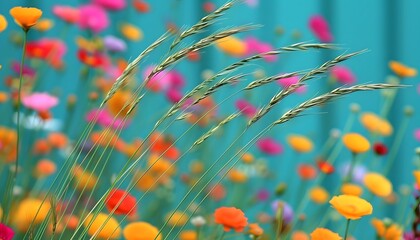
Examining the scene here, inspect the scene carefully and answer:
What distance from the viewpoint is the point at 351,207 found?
2.67ft

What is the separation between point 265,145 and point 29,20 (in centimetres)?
109

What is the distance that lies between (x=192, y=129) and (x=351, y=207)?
120 centimetres

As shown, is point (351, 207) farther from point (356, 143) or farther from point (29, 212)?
point (29, 212)

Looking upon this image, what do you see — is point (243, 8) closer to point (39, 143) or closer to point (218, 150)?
point (218, 150)

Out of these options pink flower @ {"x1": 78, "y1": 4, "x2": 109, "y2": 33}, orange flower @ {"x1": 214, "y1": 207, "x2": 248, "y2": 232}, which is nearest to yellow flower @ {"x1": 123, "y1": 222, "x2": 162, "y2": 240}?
orange flower @ {"x1": 214, "y1": 207, "x2": 248, "y2": 232}

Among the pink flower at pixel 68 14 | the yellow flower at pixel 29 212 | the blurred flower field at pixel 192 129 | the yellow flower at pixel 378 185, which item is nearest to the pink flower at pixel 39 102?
the blurred flower field at pixel 192 129

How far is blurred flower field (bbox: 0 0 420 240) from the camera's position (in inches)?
41.3

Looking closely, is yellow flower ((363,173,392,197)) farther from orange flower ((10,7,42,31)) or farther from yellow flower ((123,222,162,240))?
orange flower ((10,7,42,31))

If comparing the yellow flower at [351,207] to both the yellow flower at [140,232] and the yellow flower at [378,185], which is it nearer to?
the yellow flower at [140,232]

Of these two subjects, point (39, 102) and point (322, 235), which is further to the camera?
point (39, 102)

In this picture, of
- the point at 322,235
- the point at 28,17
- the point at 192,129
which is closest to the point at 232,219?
the point at 322,235

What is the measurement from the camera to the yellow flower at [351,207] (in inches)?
31.5

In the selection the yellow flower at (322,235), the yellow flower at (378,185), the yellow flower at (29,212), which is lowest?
the yellow flower at (322,235)

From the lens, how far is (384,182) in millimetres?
1255
